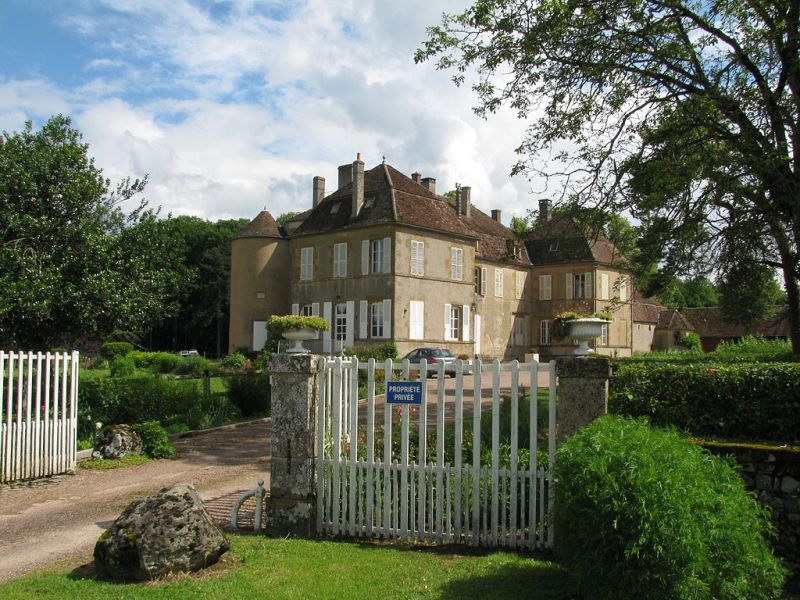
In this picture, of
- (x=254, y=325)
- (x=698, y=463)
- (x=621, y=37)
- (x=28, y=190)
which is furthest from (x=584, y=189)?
(x=254, y=325)

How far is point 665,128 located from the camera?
1367cm

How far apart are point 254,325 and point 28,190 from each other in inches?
980

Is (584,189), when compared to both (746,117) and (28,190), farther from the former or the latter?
(28,190)

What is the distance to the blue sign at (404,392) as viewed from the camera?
261 inches

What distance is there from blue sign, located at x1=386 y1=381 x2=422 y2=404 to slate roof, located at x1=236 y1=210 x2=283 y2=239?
112 feet

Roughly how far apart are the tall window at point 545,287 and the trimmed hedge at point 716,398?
3636cm

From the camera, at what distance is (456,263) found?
37.0 m

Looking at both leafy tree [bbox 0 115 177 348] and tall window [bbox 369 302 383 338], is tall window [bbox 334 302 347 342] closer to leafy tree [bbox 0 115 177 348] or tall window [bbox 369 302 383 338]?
tall window [bbox 369 302 383 338]

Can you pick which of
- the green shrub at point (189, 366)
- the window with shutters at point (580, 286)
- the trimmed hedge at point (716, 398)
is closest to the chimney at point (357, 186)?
the green shrub at point (189, 366)

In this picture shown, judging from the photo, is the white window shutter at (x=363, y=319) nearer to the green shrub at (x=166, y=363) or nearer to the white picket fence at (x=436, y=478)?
the green shrub at (x=166, y=363)

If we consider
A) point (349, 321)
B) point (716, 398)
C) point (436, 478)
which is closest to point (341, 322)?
point (349, 321)

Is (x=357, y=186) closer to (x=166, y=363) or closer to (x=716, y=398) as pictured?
(x=166, y=363)

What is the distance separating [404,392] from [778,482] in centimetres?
330

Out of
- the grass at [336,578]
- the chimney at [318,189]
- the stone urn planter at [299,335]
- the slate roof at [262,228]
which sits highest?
the chimney at [318,189]
